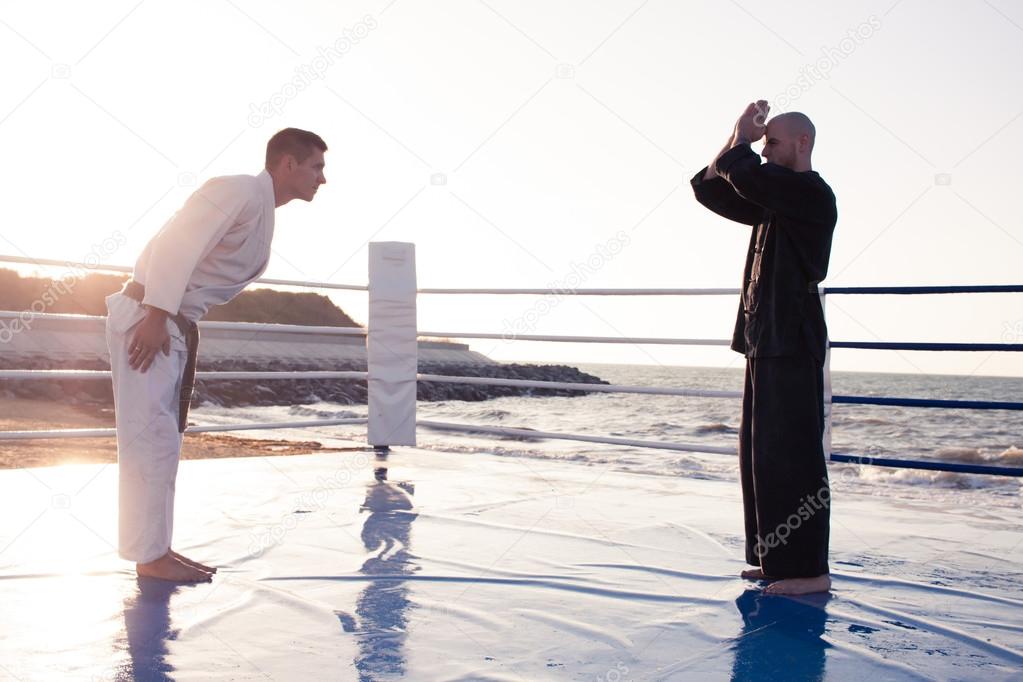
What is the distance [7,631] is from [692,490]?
262cm

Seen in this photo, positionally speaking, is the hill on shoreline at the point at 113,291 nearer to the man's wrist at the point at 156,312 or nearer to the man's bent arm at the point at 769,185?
the man's wrist at the point at 156,312

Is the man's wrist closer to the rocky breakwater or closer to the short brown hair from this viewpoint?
the short brown hair

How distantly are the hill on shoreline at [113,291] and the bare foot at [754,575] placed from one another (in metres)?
14.3

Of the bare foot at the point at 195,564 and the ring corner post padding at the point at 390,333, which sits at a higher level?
the ring corner post padding at the point at 390,333

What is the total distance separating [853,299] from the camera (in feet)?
11.8

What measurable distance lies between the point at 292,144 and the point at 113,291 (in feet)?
81.0

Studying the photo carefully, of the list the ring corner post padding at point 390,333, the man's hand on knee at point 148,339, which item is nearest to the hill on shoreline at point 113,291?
the ring corner post padding at point 390,333

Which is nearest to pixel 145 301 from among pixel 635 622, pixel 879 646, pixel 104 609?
pixel 104 609

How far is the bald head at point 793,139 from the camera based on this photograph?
2061mm

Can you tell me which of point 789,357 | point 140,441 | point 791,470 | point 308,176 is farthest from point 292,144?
point 791,470

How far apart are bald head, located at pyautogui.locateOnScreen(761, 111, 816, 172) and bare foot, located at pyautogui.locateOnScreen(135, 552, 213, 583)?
162 centimetres
